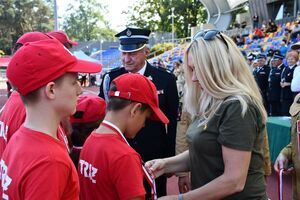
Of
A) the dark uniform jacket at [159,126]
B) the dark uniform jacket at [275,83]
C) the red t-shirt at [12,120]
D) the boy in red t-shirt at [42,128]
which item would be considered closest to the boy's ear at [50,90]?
the boy in red t-shirt at [42,128]

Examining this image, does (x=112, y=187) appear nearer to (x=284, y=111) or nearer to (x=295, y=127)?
(x=295, y=127)

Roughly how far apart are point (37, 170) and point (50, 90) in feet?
0.99

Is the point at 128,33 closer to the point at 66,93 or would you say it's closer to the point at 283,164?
the point at 283,164

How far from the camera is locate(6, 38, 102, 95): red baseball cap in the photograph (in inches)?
55.2

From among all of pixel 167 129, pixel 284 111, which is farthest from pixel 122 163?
pixel 284 111

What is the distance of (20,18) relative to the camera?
67562 mm

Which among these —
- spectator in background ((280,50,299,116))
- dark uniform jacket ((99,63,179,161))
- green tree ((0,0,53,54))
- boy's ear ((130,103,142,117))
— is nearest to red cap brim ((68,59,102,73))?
boy's ear ((130,103,142,117))

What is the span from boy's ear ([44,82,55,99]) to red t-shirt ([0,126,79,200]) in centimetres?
14

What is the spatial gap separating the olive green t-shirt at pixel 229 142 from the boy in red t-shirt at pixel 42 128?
73 centimetres

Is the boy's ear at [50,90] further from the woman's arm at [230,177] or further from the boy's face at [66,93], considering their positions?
the woman's arm at [230,177]

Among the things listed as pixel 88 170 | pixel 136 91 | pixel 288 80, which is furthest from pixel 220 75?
pixel 288 80

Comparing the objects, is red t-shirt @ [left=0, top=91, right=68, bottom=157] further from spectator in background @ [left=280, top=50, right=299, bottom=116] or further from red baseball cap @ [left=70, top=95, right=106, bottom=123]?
spectator in background @ [left=280, top=50, right=299, bottom=116]

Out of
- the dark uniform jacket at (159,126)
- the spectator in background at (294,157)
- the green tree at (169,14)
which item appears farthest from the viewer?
the green tree at (169,14)

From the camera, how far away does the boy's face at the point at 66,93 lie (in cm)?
147
